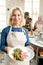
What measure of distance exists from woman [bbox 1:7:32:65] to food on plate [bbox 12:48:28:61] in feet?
0.21

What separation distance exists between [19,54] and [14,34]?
0.24 m

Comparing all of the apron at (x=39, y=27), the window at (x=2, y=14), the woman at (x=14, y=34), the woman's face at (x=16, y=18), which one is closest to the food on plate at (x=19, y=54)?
the woman at (x=14, y=34)

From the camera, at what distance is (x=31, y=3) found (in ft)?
12.5

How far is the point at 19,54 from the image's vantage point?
1.50 meters

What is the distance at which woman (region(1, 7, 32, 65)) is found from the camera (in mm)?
1548

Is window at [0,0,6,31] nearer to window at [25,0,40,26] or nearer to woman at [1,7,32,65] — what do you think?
window at [25,0,40,26]

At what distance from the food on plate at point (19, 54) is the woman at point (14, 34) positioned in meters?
0.06

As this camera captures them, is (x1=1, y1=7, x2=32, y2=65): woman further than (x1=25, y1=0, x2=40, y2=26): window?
No

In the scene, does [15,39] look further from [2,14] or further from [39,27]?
[2,14]

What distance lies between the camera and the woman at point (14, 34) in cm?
155

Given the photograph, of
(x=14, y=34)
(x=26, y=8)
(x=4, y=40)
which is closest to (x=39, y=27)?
(x=14, y=34)

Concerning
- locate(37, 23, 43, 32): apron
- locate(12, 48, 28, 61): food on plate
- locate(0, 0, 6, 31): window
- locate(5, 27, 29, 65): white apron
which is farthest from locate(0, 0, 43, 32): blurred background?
locate(12, 48, 28, 61): food on plate

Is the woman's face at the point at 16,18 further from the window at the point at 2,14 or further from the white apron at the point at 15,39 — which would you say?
the window at the point at 2,14

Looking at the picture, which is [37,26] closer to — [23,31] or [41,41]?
[41,41]
